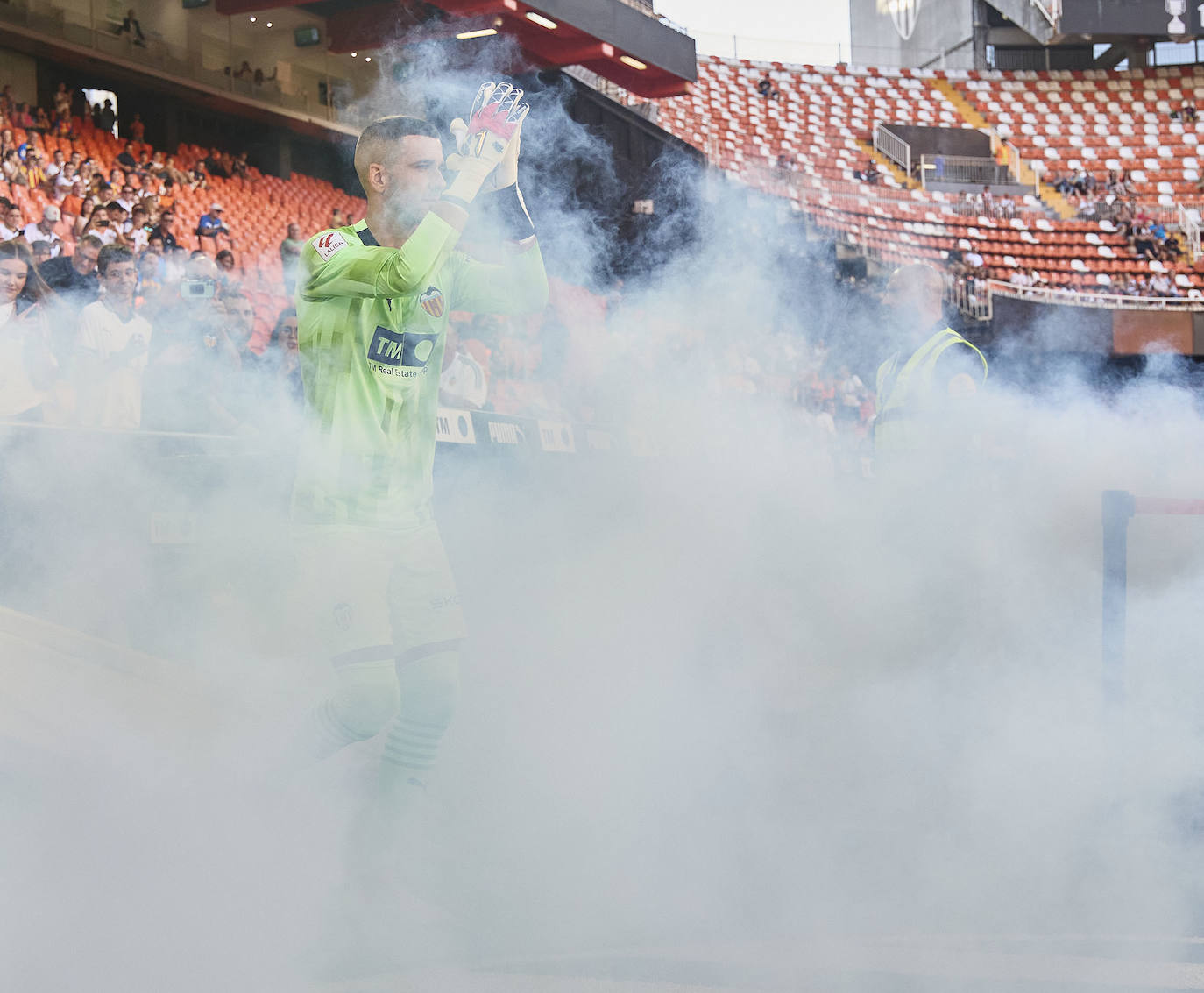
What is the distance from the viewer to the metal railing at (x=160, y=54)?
1047cm

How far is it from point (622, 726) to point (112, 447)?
5.55 ft

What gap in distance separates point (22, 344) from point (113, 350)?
32 cm

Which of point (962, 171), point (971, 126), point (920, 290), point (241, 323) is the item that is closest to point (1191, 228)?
point (962, 171)

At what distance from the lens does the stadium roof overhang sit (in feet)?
24.6

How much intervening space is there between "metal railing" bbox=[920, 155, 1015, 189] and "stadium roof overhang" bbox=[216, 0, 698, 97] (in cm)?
917

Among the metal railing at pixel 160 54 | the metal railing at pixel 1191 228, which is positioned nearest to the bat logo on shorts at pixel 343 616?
the metal railing at pixel 160 54

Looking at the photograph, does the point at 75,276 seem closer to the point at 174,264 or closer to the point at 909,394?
the point at 174,264

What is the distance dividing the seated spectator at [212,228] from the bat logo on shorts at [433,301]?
4.64 metres

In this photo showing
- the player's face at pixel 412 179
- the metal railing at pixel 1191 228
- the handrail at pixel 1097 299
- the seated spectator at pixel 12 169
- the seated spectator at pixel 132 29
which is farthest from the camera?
the metal railing at pixel 1191 228

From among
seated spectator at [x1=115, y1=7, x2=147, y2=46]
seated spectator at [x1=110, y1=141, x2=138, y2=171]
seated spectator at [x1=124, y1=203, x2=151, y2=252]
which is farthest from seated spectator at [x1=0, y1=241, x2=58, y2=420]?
seated spectator at [x1=115, y1=7, x2=147, y2=46]

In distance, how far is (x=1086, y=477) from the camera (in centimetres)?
604

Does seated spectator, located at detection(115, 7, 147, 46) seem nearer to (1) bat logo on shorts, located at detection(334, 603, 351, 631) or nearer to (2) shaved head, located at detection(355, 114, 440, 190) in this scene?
(2) shaved head, located at detection(355, 114, 440, 190)

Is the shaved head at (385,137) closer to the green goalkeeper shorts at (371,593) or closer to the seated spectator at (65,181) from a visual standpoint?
the green goalkeeper shorts at (371,593)

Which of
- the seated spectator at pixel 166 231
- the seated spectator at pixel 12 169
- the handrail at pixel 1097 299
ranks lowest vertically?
the handrail at pixel 1097 299
